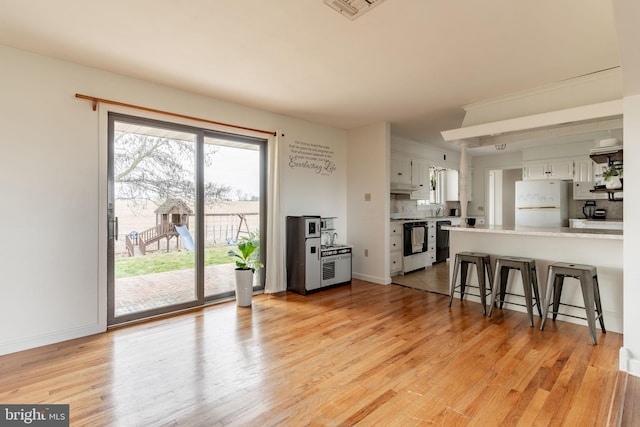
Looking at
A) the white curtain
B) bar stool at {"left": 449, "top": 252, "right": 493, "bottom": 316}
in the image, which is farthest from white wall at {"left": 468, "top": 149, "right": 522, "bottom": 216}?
the white curtain

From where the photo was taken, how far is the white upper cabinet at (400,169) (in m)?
5.89

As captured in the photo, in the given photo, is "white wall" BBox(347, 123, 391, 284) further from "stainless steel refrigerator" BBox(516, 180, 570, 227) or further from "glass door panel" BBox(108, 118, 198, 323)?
"stainless steel refrigerator" BBox(516, 180, 570, 227)

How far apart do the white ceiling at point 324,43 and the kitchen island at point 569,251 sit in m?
1.63

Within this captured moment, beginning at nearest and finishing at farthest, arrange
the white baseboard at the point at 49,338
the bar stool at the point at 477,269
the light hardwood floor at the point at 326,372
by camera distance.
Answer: the light hardwood floor at the point at 326,372, the white baseboard at the point at 49,338, the bar stool at the point at 477,269

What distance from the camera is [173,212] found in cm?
375

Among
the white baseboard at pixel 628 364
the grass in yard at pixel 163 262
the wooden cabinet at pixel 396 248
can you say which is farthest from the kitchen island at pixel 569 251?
the grass in yard at pixel 163 262

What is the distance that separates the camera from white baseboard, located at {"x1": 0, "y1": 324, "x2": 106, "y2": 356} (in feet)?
8.77

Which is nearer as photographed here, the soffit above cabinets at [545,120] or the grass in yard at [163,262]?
the soffit above cabinets at [545,120]

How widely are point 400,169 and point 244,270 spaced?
141 inches

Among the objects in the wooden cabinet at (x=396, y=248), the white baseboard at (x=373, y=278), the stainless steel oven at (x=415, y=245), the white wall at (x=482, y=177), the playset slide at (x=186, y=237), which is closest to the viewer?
the playset slide at (x=186, y=237)

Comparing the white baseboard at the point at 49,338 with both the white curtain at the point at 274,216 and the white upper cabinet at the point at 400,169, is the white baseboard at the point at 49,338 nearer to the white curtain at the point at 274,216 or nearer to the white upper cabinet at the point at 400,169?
the white curtain at the point at 274,216

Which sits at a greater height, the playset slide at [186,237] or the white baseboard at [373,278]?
the playset slide at [186,237]

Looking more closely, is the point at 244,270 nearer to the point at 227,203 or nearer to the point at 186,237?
the point at 186,237

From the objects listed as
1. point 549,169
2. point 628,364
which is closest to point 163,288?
point 628,364
